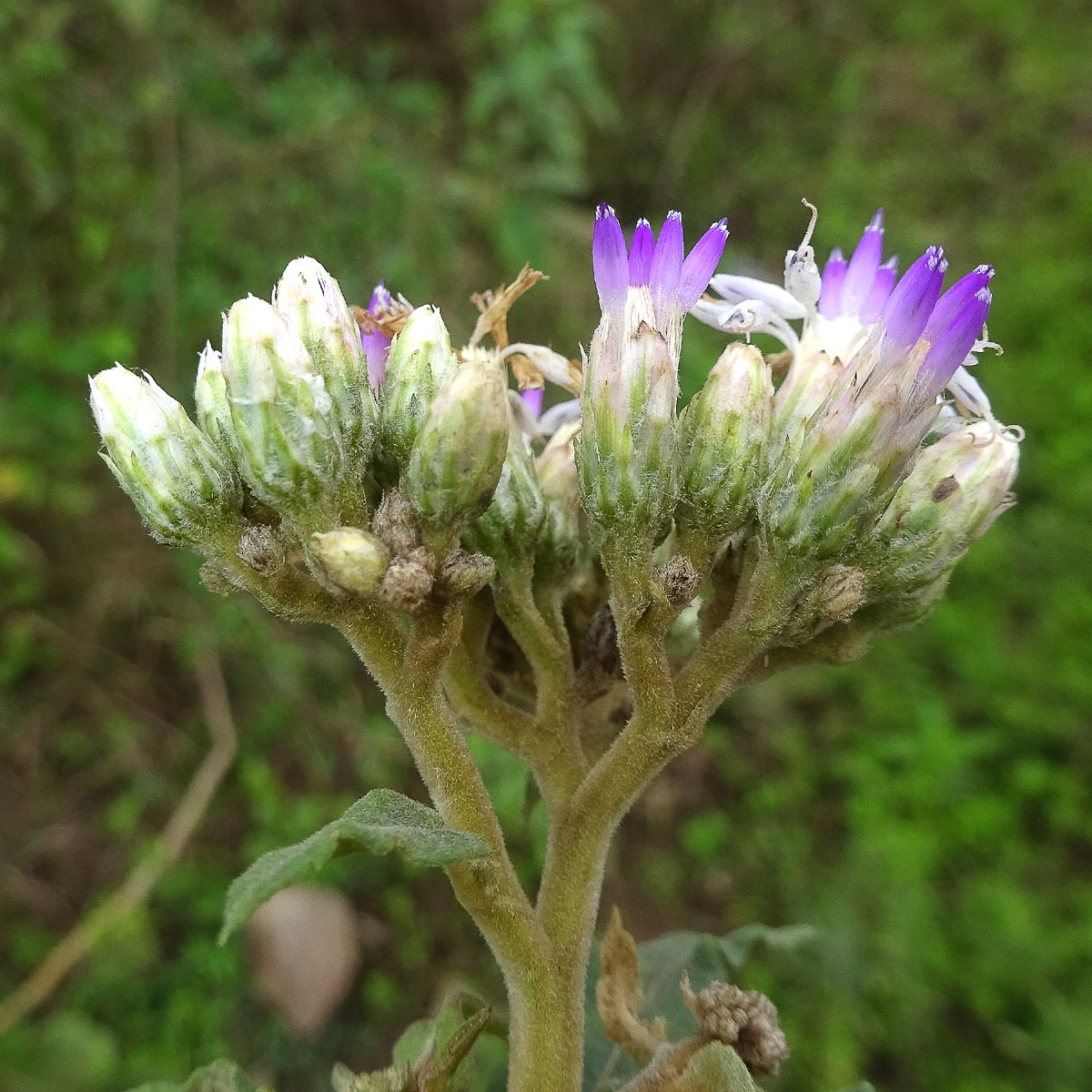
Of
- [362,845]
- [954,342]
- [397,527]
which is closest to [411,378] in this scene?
[397,527]

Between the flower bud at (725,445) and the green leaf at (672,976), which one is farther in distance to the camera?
the green leaf at (672,976)

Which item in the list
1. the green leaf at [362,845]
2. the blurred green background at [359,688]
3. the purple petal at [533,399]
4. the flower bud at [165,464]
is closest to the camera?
the green leaf at [362,845]

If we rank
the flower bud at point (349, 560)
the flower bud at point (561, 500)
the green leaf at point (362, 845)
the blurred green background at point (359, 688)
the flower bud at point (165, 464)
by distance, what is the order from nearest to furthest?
the green leaf at point (362, 845)
the flower bud at point (349, 560)
the flower bud at point (165, 464)
the flower bud at point (561, 500)
the blurred green background at point (359, 688)

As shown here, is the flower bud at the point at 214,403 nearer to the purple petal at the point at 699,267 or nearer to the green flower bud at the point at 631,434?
the green flower bud at the point at 631,434

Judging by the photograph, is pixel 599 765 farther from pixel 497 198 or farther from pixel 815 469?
pixel 497 198

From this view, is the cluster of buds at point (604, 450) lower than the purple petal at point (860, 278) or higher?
lower

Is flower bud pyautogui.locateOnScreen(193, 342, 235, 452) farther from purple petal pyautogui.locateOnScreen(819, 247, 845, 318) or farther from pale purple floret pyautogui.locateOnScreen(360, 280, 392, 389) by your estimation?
purple petal pyautogui.locateOnScreen(819, 247, 845, 318)

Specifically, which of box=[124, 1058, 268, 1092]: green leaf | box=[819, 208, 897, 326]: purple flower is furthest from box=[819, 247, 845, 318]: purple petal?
box=[124, 1058, 268, 1092]: green leaf

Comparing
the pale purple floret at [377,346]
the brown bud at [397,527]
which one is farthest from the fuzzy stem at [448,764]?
the pale purple floret at [377,346]
